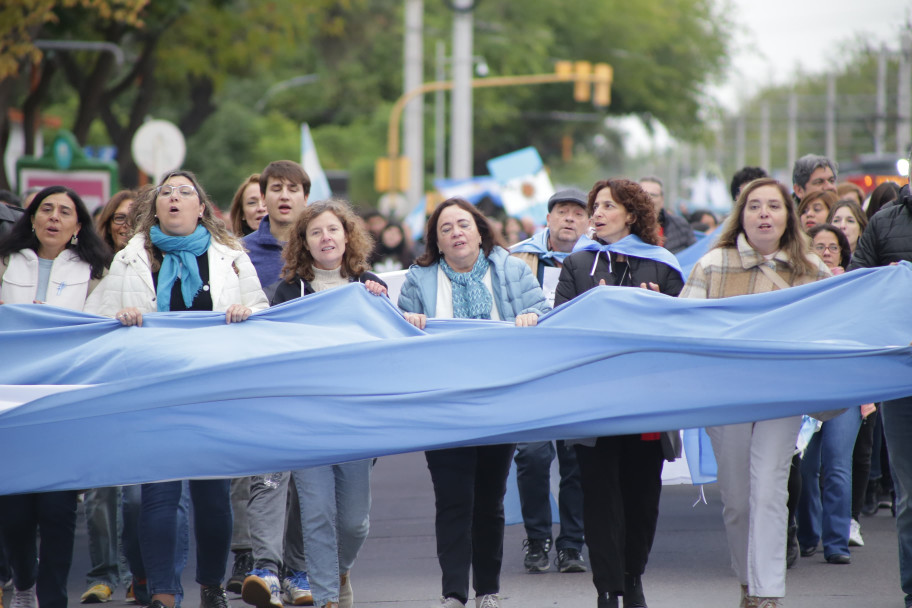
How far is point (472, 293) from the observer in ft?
20.7

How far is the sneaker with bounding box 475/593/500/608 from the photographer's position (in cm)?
607

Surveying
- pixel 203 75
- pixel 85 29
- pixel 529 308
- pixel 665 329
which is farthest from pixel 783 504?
pixel 203 75

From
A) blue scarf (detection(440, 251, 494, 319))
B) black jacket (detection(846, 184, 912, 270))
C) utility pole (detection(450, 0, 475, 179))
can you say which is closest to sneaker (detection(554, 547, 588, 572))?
blue scarf (detection(440, 251, 494, 319))

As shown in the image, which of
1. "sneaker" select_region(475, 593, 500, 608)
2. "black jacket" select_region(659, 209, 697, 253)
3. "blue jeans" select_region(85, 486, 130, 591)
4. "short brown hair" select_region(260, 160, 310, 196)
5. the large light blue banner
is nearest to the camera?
the large light blue banner

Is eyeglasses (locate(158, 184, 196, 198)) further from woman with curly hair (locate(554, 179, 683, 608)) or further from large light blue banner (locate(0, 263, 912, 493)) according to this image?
woman with curly hair (locate(554, 179, 683, 608))

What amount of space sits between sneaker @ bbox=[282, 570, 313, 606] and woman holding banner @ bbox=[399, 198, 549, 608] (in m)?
1.02

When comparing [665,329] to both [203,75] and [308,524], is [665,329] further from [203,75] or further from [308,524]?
[203,75]

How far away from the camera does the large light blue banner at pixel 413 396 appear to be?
215 inches

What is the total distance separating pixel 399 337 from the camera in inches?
232

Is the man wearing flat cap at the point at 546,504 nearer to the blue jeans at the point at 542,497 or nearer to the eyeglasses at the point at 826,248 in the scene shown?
the blue jeans at the point at 542,497

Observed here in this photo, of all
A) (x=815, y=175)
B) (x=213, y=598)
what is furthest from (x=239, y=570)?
(x=815, y=175)

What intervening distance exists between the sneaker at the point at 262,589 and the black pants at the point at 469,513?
90cm

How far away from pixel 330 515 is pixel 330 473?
0.19 metres

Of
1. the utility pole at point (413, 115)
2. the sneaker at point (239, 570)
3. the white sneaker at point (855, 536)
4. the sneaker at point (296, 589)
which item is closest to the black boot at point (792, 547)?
the white sneaker at point (855, 536)
